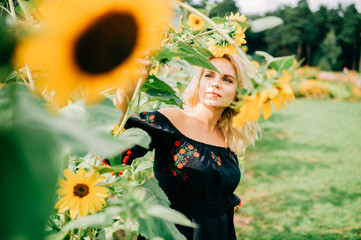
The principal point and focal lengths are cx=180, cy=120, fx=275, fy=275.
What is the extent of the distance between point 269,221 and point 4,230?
101 inches

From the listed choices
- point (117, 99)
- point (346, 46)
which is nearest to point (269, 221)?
point (117, 99)

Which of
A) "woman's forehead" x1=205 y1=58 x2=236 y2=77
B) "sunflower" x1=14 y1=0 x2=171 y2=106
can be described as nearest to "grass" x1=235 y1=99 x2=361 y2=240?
"woman's forehead" x1=205 y1=58 x2=236 y2=77

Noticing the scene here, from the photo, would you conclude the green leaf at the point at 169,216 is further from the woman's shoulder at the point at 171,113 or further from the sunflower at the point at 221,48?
the woman's shoulder at the point at 171,113

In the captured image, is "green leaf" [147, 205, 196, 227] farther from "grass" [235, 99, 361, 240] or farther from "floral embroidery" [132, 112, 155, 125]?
"grass" [235, 99, 361, 240]

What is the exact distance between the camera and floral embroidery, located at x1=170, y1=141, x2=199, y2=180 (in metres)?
1.00

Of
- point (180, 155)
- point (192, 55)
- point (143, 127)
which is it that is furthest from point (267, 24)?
point (180, 155)

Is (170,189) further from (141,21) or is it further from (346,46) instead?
(346,46)

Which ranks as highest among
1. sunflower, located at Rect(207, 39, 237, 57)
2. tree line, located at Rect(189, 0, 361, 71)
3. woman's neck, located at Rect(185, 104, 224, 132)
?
tree line, located at Rect(189, 0, 361, 71)

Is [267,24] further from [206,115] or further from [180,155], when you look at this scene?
[206,115]

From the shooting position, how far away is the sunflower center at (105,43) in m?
0.22

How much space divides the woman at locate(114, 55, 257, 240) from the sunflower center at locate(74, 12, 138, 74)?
65cm

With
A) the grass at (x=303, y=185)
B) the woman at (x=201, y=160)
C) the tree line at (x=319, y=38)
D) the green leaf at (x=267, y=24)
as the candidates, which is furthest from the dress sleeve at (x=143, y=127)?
the tree line at (x=319, y=38)

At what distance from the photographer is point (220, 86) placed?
1.07 meters

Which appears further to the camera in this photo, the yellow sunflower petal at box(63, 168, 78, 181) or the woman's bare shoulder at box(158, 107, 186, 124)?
the woman's bare shoulder at box(158, 107, 186, 124)
